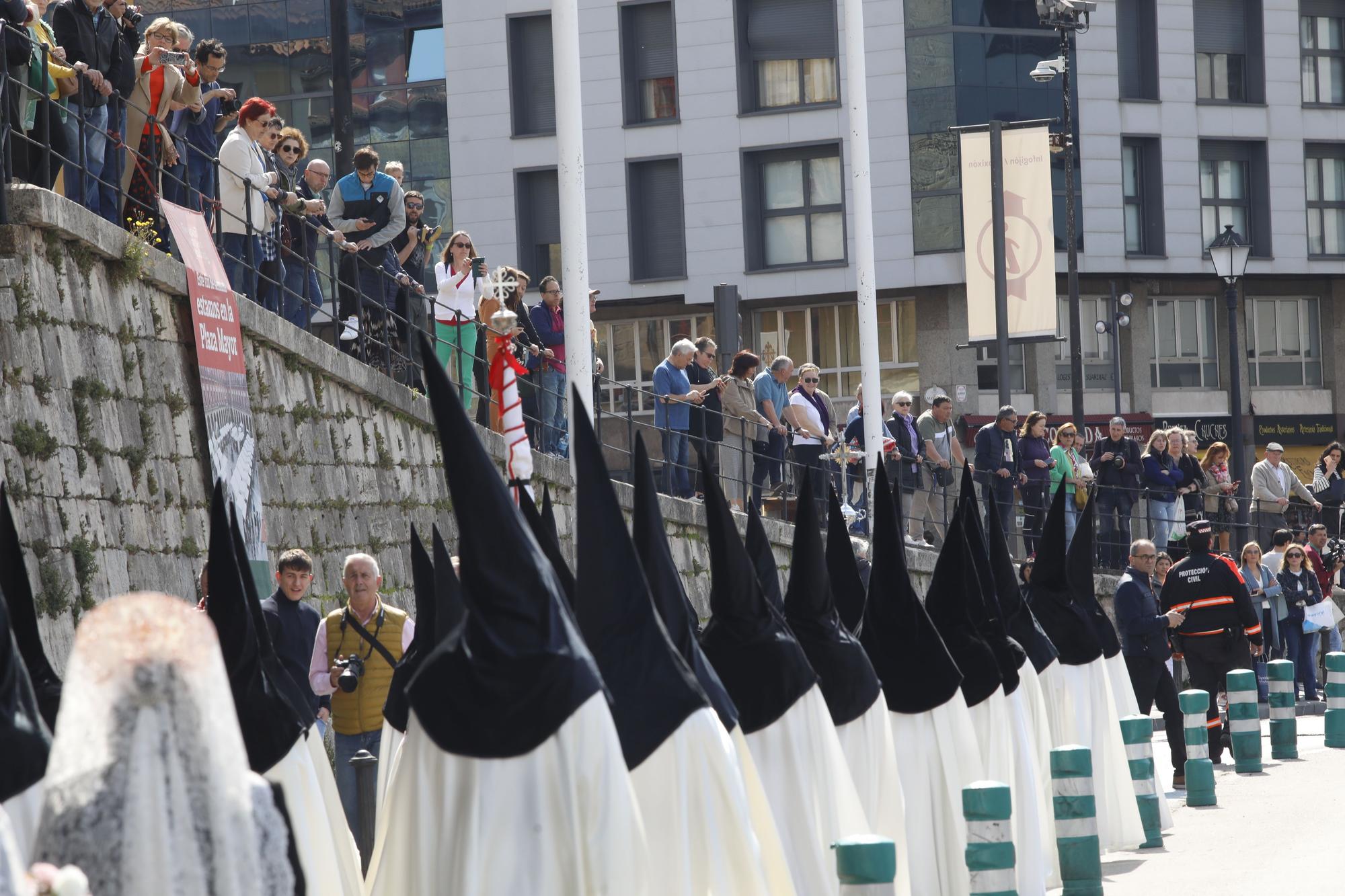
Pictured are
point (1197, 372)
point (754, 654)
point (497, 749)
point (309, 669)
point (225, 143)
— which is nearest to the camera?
point (497, 749)

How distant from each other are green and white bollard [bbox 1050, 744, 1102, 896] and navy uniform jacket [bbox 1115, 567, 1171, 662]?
18.3 feet

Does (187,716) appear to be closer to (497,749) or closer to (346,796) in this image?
(497,749)

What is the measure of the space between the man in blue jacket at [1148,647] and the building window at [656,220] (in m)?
26.3

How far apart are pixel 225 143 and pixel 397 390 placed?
2754 mm

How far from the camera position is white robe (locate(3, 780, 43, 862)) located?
5.23 meters

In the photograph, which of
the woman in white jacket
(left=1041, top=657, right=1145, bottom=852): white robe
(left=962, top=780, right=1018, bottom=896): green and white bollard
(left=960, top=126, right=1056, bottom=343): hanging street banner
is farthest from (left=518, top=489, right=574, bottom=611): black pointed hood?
(left=960, top=126, right=1056, bottom=343): hanging street banner

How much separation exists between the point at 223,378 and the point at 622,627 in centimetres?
728

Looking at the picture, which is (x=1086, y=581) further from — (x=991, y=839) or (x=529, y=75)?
(x=529, y=75)

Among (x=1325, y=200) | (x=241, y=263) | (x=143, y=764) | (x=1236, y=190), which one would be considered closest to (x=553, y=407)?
(x=241, y=263)

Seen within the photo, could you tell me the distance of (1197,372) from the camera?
43.5m

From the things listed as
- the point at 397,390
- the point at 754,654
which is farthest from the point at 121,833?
the point at 397,390

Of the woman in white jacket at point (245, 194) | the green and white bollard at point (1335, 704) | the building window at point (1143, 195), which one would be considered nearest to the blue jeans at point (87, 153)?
the woman in white jacket at point (245, 194)

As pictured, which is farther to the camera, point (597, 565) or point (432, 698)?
point (597, 565)

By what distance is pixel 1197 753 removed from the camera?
13.8m
